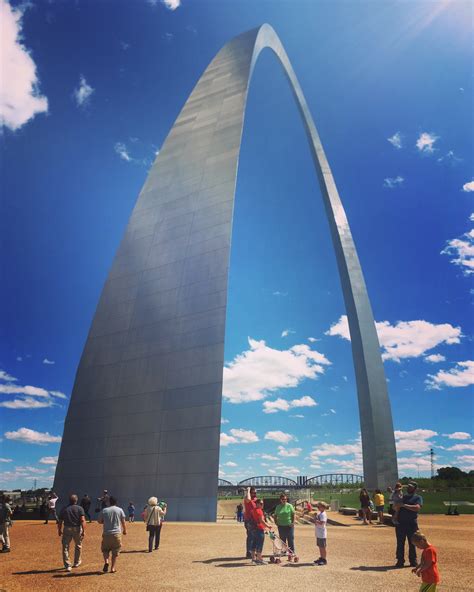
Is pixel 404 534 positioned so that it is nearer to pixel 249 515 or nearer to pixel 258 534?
pixel 258 534

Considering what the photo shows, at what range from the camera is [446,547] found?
11641mm

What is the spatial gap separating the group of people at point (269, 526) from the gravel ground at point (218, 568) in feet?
0.91

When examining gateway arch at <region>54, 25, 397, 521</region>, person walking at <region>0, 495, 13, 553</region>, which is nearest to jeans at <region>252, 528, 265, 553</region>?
person walking at <region>0, 495, 13, 553</region>

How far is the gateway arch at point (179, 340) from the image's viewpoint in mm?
19859

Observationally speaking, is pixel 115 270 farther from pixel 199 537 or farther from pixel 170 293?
pixel 199 537

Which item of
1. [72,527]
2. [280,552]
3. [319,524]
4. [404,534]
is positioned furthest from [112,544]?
[404,534]

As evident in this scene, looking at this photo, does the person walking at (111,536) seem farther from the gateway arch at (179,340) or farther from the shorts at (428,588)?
the gateway arch at (179,340)

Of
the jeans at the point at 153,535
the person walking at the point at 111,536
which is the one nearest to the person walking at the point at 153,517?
the jeans at the point at 153,535

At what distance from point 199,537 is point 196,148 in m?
21.3

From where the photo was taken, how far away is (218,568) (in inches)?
338

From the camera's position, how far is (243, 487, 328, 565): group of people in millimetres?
9094

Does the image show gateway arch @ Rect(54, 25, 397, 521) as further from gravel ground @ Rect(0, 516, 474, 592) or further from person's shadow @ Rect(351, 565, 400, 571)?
person's shadow @ Rect(351, 565, 400, 571)

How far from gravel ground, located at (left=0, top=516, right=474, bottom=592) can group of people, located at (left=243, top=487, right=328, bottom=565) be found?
279 millimetres

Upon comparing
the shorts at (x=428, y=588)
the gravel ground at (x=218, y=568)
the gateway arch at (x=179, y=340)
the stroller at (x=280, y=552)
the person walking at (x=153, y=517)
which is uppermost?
the gateway arch at (x=179, y=340)
